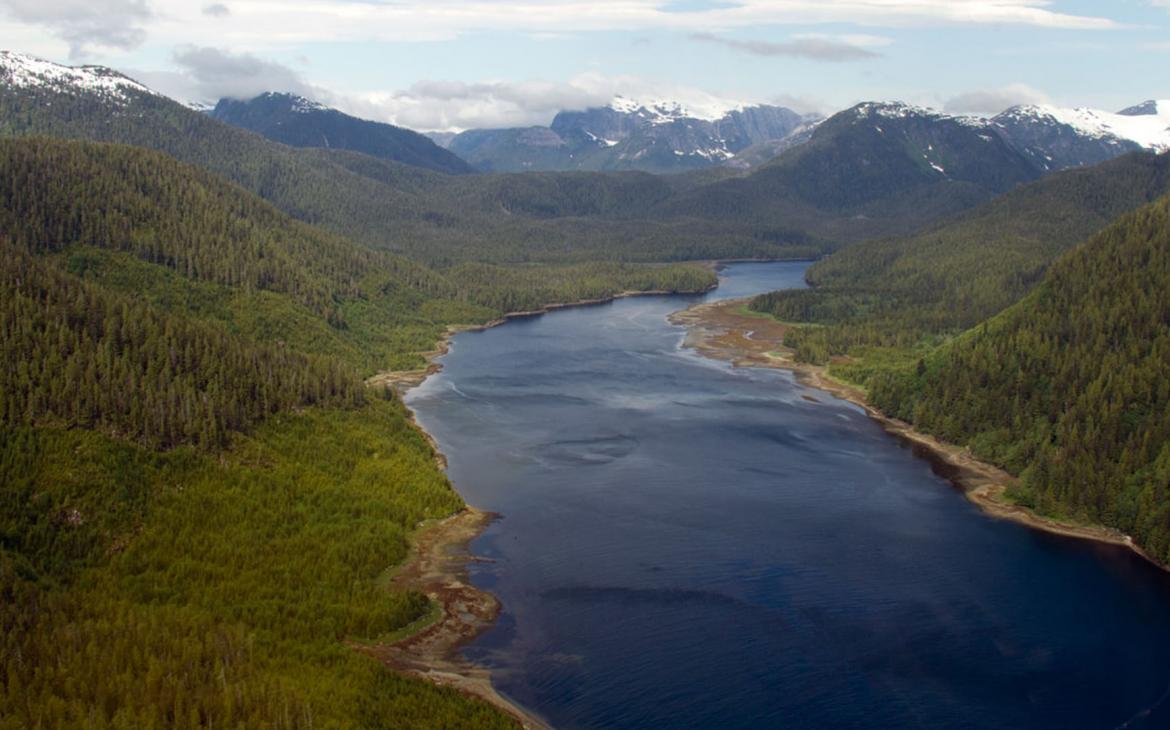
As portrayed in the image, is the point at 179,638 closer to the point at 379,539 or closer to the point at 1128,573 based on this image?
the point at 379,539

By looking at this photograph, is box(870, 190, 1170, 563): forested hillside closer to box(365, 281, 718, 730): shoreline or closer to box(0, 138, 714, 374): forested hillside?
box(365, 281, 718, 730): shoreline

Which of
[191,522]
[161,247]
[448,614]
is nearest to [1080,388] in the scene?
[448,614]

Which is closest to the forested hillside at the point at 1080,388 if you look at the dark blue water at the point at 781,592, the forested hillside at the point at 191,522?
the dark blue water at the point at 781,592

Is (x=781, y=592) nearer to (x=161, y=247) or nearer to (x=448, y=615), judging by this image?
(x=448, y=615)

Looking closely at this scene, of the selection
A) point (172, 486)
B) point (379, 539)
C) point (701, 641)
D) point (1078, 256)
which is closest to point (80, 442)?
point (172, 486)

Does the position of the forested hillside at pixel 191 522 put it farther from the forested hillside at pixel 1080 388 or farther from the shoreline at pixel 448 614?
the forested hillside at pixel 1080 388

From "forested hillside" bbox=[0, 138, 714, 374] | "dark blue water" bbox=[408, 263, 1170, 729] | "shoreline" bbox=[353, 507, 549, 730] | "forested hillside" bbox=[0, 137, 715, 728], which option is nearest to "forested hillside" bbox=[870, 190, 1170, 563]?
"dark blue water" bbox=[408, 263, 1170, 729]
